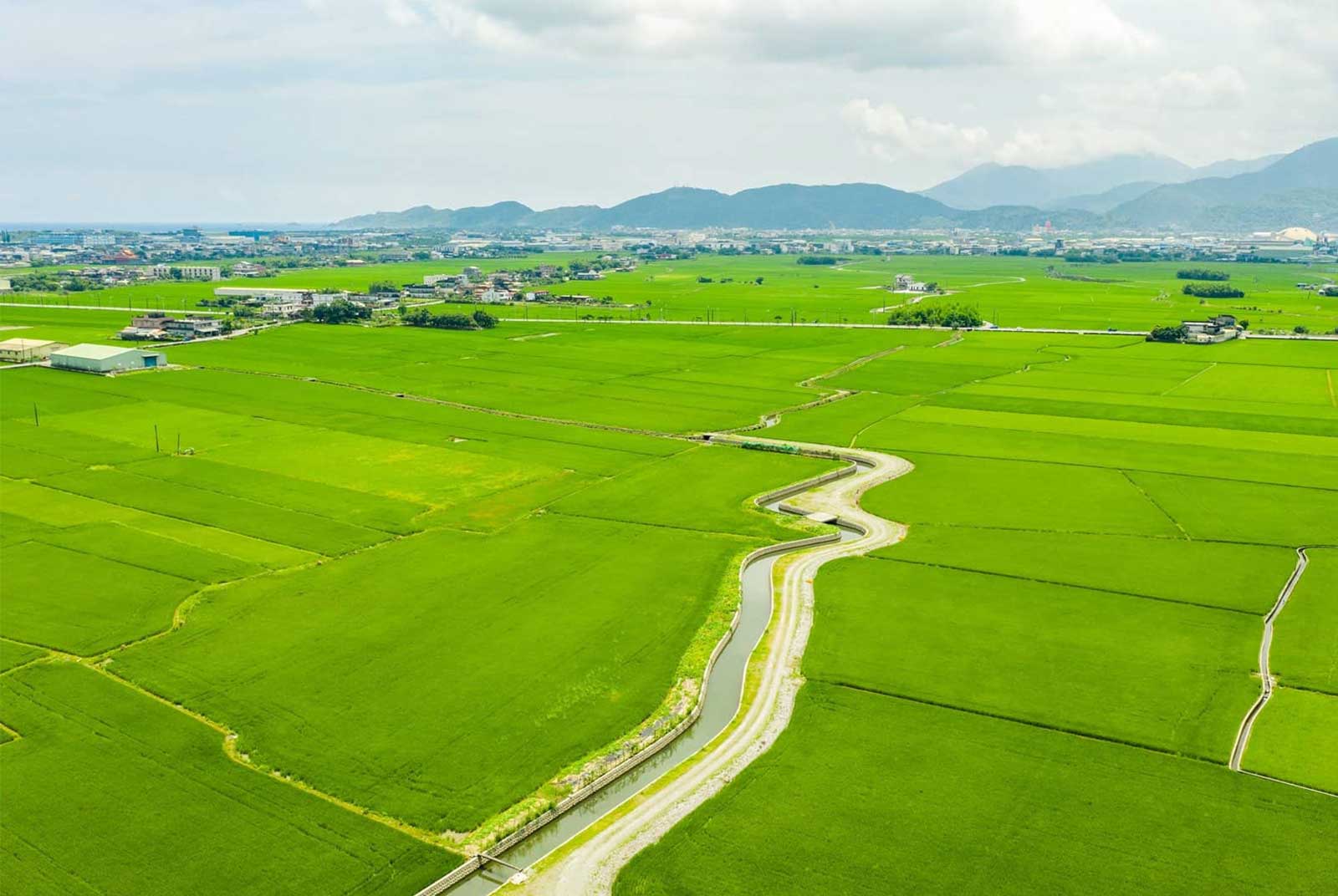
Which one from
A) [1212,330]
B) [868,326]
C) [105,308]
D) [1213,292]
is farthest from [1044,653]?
[1213,292]

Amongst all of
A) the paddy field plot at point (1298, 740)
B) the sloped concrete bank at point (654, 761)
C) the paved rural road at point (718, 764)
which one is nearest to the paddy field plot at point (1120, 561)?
the paved rural road at point (718, 764)

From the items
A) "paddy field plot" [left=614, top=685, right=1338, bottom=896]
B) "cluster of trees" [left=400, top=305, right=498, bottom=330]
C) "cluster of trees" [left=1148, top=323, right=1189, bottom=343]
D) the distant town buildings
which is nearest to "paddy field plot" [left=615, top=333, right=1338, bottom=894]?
"paddy field plot" [left=614, top=685, right=1338, bottom=896]

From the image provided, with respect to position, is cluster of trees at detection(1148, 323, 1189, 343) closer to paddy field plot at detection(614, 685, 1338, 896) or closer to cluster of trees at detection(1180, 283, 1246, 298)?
cluster of trees at detection(1180, 283, 1246, 298)

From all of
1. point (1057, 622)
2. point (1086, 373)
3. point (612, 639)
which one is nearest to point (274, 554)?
point (612, 639)

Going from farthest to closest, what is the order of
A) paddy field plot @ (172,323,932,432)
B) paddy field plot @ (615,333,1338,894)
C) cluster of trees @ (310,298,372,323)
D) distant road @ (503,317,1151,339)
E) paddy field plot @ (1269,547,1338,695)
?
cluster of trees @ (310,298,372,323)
distant road @ (503,317,1151,339)
paddy field plot @ (172,323,932,432)
paddy field plot @ (1269,547,1338,695)
paddy field plot @ (615,333,1338,894)

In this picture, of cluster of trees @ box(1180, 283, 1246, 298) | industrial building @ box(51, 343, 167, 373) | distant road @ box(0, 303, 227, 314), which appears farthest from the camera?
→ cluster of trees @ box(1180, 283, 1246, 298)

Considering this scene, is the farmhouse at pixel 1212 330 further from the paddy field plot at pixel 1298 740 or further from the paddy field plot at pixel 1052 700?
the paddy field plot at pixel 1298 740
